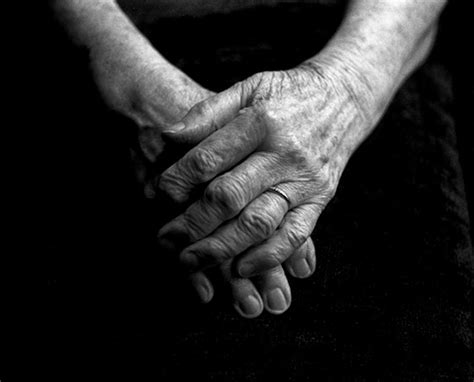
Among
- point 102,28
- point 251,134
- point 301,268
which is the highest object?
point 102,28

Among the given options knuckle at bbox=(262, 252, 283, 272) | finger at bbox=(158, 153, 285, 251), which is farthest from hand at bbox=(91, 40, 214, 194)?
knuckle at bbox=(262, 252, 283, 272)

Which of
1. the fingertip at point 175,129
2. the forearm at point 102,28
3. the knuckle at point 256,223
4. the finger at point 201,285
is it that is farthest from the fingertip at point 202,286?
the forearm at point 102,28

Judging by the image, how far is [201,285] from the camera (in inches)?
31.0

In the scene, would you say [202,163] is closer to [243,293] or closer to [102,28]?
[243,293]

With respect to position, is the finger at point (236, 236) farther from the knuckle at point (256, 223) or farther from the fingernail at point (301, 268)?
the fingernail at point (301, 268)

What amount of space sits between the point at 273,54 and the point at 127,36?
0.97 feet

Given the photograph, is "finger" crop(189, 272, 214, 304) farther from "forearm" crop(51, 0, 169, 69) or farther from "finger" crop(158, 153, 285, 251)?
"forearm" crop(51, 0, 169, 69)

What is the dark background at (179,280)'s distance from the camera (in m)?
0.75

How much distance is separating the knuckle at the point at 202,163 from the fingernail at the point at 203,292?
170mm

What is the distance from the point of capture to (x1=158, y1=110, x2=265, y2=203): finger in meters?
0.74

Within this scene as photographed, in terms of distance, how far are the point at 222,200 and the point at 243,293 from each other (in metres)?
0.16

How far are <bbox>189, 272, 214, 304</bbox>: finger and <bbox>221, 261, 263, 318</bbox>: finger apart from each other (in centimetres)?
3

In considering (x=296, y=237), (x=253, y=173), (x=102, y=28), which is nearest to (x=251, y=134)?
(x=253, y=173)

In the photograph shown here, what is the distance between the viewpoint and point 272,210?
0.75 m
